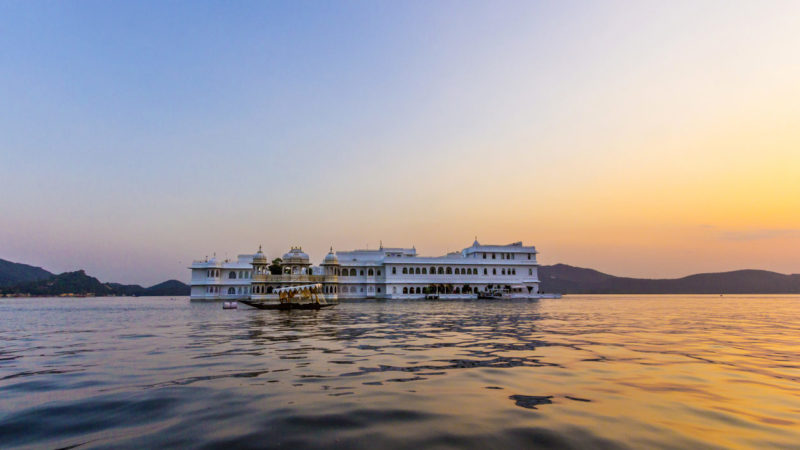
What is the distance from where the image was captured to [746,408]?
712 centimetres

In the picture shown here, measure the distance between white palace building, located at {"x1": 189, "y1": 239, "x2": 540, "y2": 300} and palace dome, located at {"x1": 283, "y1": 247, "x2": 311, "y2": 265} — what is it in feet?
0.45

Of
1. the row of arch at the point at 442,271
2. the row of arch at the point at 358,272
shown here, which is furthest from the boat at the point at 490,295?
the row of arch at the point at 358,272

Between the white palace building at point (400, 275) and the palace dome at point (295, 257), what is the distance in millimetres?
137

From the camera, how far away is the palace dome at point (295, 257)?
62656mm

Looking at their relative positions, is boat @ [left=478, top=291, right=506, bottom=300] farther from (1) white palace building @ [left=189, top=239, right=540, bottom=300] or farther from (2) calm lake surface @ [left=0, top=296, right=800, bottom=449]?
(2) calm lake surface @ [left=0, top=296, right=800, bottom=449]

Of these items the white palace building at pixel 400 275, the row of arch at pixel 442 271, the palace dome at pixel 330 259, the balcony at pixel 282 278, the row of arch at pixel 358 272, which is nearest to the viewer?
the balcony at pixel 282 278

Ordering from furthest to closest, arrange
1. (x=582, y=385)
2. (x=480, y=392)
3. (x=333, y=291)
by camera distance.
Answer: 1. (x=333, y=291)
2. (x=582, y=385)
3. (x=480, y=392)

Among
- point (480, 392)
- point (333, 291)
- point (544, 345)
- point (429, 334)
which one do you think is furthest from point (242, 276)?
point (480, 392)

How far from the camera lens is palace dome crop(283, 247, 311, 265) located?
2467 inches

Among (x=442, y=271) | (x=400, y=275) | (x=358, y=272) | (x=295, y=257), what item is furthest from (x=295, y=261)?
(x=442, y=271)

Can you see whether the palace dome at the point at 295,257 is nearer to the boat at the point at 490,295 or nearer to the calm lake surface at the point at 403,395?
the boat at the point at 490,295

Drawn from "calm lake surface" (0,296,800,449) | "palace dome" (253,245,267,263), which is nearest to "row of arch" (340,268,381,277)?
"palace dome" (253,245,267,263)

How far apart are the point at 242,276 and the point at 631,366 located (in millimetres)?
67142

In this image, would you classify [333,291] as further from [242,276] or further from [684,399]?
[684,399]
